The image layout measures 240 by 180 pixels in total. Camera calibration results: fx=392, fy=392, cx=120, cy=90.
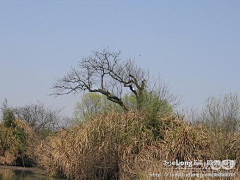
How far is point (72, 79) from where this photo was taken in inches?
1460

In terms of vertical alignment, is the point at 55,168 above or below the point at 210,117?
below

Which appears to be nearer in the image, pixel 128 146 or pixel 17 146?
pixel 128 146

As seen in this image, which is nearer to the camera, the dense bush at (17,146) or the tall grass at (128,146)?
the tall grass at (128,146)

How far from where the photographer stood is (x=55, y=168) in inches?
742

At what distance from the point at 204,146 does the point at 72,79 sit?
22.3m

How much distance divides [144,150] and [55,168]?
193 inches

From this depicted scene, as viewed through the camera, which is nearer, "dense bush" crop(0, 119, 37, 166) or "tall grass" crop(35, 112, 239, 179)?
"tall grass" crop(35, 112, 239, 179)

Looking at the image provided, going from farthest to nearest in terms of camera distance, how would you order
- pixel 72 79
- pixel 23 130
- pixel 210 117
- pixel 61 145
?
pixel 72 79 < pixel 23 130 < pixel 61 145 < pixel 210 117

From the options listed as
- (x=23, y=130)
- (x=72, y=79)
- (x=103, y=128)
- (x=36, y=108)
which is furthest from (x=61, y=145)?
(x=36, y=108)

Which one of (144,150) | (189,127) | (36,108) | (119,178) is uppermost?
(36,108)

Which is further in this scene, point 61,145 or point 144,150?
A: point 61,145

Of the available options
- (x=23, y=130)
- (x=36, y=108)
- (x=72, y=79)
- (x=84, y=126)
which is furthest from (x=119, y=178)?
(x=36, y=108)

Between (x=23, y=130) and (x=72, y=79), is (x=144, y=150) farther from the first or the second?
(x=72, y=79)

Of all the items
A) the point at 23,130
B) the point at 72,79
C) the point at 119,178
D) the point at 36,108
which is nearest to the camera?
the point at 119,178
